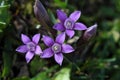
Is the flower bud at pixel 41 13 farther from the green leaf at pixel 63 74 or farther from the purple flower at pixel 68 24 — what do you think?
the green leaf at pixel 63 74

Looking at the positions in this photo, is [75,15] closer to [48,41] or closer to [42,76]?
[48,41]

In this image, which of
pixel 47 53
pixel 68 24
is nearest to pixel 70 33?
pixel 68 24

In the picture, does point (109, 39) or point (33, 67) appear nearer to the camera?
point (33, 67)

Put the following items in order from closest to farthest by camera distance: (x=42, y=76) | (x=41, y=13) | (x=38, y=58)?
1. (x=41, y=13)
2. (x=42, y=76)
3. (x=38, y=58)

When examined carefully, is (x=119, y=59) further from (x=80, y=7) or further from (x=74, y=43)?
(x=80, y=7)

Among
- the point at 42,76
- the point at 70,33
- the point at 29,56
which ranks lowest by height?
the point at 42,76

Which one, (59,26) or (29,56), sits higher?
(59,26)

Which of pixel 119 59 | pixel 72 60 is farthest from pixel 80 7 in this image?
pixel 72 60

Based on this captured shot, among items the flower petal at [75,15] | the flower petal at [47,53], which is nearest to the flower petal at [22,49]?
the flower petal at [47,53]
